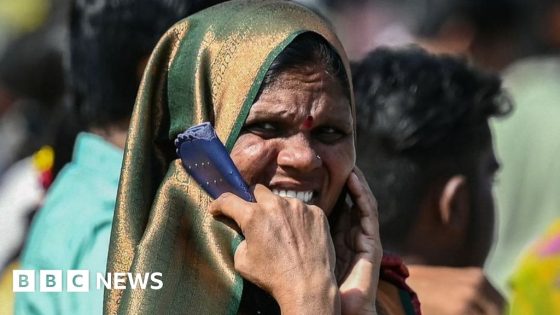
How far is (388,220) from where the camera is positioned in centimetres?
429

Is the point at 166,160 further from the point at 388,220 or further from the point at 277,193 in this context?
the point at 388,220

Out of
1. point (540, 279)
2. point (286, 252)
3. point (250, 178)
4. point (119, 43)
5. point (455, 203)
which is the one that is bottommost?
point (540, 279)

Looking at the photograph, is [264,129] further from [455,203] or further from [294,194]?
[455,203]

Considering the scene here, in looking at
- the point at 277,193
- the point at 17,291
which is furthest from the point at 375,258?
the point at 17,291

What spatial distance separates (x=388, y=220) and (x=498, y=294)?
48 centimetres

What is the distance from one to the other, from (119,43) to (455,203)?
1.09m

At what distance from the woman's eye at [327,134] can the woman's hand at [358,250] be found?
0.10m

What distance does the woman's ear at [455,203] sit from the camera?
4.27 m

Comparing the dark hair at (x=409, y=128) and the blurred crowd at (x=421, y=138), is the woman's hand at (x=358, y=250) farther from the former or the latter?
the dark hair at (x=409, y=128)

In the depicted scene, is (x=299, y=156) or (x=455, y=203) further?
(x=455, y=203)

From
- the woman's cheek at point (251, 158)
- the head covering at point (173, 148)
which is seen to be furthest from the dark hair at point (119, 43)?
the woman's cheek at point (251, 158)

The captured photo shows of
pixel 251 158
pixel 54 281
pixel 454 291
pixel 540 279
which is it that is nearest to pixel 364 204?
pixel 251 158

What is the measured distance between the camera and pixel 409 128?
13.8ft

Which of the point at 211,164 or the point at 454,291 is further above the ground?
the point at 211,164
